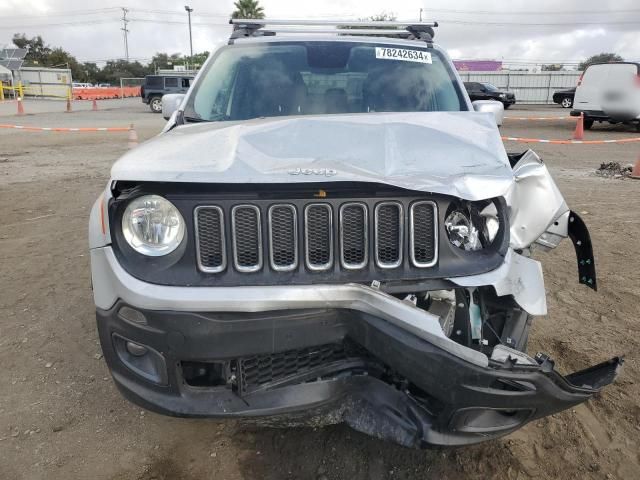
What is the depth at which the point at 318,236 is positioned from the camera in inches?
83.4

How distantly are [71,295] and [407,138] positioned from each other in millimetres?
3352

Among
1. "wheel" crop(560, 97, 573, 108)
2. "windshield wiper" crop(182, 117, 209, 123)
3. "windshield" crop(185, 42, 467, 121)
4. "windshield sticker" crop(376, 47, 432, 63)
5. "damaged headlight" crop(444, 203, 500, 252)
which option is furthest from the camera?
"wheel" crop(560, 97, 573, 108)

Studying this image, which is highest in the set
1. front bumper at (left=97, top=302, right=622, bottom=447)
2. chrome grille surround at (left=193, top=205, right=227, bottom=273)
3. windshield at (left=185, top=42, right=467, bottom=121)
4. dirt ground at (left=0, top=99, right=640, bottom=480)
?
windshield at (left=185, top=42, right=467, bottom=121)

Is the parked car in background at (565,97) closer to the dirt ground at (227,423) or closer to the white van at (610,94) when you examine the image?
the white van at (610,94)

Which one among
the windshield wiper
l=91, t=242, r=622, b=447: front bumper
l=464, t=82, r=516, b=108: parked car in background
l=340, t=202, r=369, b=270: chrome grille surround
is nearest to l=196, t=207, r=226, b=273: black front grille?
l=91, t=242, r=622, b=447: front bumper

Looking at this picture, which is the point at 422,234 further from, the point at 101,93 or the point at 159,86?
the point at 101,93

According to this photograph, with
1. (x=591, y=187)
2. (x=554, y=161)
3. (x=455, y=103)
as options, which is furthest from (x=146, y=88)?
(x=455, y=103)

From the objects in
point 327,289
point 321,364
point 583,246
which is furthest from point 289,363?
point 583,246

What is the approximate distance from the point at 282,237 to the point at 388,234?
418mm

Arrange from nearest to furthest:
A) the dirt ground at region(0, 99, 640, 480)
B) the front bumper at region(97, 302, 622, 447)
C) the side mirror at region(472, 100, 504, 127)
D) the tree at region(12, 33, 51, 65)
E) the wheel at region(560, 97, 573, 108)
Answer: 1. the front bumper at region(97, 302, 622, 447)
2. the dirt ground at region(0, 99, 640, 480)
3. the side mirror at region(472, 100, 504, 127)
4. the wheel at region(560, 97, 573, 108)
5. the tree at region(12, 33, 51, 65)

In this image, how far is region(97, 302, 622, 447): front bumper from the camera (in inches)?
76.2

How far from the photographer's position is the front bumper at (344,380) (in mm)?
1937

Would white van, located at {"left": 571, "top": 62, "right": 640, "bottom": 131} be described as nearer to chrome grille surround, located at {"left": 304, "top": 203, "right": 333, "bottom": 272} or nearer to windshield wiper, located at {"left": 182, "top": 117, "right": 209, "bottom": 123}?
windshield wiper, located at {"left": 182, "top": 117, "right": 209, "bottom": 123}

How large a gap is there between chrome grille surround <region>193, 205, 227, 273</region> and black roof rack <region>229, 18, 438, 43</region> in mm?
2303
